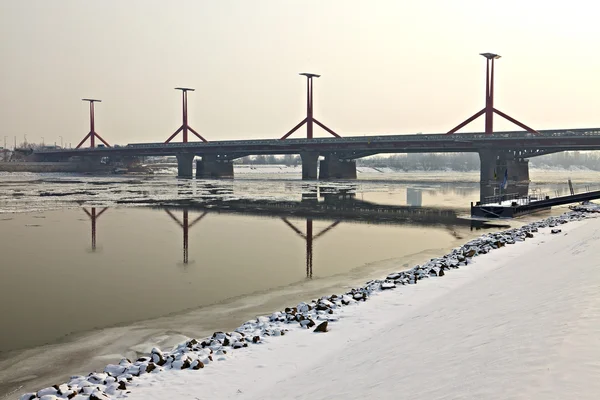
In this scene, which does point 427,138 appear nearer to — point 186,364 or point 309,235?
point 309,235

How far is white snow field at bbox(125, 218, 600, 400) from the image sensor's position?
19.0 ft

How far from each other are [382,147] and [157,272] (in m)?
83.7

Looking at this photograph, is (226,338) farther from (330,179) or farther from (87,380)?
(330,179)

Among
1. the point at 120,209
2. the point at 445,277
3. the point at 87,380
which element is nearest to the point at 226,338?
the point at 87,380

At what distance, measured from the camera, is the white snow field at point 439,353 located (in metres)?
5.80

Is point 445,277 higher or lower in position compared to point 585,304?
lower

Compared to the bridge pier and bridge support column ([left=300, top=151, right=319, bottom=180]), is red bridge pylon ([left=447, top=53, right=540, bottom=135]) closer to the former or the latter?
the bridge pier

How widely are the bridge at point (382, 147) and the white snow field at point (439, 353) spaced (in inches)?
2037

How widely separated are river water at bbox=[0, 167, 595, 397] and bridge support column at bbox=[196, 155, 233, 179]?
288 ft

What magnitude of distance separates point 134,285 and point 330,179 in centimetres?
9361

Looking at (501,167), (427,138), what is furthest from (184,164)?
(501,167)

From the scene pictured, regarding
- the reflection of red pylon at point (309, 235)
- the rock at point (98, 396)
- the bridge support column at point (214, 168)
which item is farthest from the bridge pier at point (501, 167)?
the rock at point (98, 396)

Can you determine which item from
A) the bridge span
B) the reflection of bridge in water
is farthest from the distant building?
the bridge span

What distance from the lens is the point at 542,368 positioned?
18.9 ft
